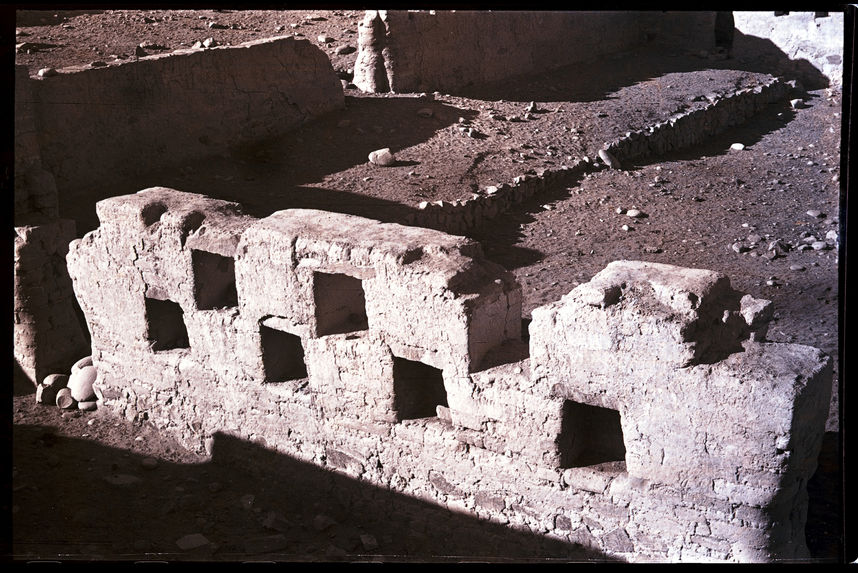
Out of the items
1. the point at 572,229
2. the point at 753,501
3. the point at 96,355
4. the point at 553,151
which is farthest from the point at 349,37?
the point at 753,501

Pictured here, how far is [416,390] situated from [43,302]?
118 inches

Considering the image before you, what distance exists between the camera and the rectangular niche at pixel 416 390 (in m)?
4.69

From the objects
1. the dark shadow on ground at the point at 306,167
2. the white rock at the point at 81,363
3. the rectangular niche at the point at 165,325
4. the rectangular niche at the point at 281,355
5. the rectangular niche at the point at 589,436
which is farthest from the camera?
the white rock at the point at 81,363

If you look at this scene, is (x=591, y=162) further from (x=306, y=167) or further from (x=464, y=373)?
(x=464, y=373)

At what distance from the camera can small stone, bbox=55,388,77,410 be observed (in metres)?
6.04

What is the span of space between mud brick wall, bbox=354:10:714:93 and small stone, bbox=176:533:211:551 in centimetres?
324

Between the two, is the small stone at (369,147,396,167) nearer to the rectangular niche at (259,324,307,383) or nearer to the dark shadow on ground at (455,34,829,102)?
the dark shadow on ground at (455,34,829,102)

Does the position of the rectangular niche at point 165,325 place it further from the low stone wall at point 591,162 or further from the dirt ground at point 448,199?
the low stone wall at point 591,162

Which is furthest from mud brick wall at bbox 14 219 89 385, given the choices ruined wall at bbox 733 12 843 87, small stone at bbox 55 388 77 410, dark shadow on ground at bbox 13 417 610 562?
ruined wall at bbox 733 12 843 87

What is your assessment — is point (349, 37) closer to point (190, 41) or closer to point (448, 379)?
point (190, 41)

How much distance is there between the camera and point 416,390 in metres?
4.77

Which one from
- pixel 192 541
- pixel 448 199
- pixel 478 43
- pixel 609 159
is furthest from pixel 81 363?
pixel 609 159

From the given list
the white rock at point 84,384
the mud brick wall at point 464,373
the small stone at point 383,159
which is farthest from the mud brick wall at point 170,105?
the white rock at point 84,384

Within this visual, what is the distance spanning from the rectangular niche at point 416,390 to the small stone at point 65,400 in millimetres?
2508
